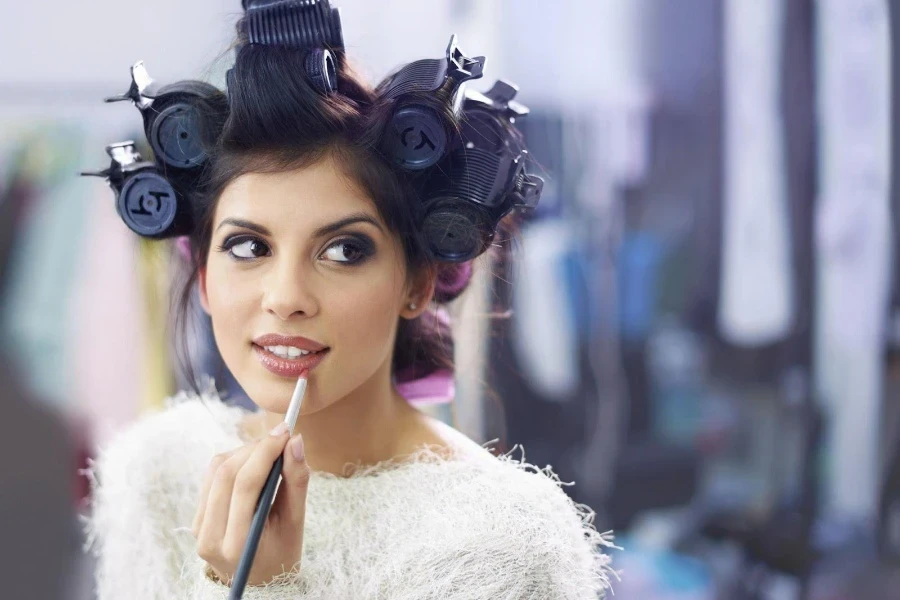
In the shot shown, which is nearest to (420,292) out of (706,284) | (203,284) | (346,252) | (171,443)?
(346,252)

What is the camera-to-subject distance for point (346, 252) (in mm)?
883

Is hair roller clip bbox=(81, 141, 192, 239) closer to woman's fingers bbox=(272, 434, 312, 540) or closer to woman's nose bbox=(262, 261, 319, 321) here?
woman's nose bbox=(262, 261, 319, 321)

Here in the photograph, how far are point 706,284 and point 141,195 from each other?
4.56 feet

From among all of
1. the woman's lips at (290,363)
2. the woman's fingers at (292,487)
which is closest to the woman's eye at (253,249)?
the woman's lips at (290,363)

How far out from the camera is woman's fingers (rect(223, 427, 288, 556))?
0.77 m

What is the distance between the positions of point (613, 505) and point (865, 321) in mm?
705

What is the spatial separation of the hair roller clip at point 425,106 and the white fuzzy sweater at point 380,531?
0.34 m

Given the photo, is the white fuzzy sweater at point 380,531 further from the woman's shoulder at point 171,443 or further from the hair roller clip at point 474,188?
the hair roller clip at point 474,188

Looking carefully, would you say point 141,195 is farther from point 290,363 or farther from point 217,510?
point 217,510

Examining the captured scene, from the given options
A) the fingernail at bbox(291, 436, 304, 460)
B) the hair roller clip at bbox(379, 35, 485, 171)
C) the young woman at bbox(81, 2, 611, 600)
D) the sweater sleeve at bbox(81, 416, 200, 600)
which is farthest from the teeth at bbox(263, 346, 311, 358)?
the sweater sleeve at bbox(81, 416, 200, 600)

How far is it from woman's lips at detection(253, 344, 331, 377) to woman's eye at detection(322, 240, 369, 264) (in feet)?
0.31

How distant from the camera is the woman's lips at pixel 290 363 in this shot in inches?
34.2

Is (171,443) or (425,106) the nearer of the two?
(425,106)

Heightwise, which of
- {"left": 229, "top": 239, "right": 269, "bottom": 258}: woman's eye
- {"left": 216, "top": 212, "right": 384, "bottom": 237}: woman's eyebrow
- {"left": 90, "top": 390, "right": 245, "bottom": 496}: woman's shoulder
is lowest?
{"left": 90, "top": 390, "right": 245, "bottom": 496}: woman's shoulder
